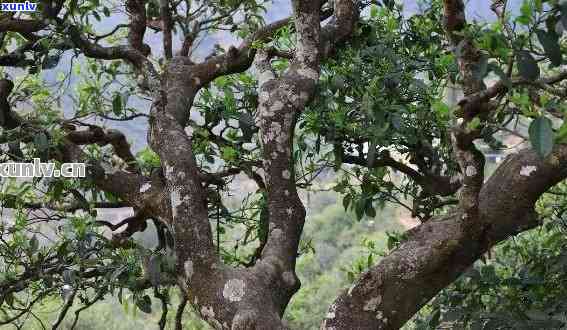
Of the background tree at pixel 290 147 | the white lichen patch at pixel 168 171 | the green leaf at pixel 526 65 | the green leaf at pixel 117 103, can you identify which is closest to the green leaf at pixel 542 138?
the background tree at pixel 290 147

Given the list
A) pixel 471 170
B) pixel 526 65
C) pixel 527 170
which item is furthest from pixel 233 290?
pixel 526 65

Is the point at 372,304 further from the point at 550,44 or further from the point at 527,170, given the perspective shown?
the point at 550,44

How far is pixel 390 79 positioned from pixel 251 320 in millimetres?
781

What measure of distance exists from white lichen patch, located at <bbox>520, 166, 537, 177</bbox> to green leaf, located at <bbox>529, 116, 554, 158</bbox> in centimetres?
54

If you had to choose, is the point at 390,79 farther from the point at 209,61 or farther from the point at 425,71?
the point at 209,61

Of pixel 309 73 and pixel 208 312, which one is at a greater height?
pixel 309 73

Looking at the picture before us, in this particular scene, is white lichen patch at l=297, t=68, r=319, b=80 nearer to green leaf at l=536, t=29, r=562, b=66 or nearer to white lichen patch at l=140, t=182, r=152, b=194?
white lichen patch at l=140, t=182, r=152, b=194

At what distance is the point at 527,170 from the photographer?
1345mm

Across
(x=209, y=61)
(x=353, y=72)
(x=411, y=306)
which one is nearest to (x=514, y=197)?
(x=411, y=306)

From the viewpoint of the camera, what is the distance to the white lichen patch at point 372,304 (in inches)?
53.9

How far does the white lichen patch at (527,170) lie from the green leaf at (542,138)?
544 millimetres

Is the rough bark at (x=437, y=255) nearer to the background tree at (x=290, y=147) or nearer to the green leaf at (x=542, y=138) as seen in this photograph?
the background tree at (x=290, y=147)

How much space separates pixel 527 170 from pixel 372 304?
43cm

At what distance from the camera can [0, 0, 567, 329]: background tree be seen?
4.33 feet
